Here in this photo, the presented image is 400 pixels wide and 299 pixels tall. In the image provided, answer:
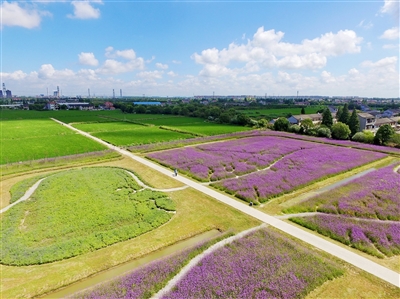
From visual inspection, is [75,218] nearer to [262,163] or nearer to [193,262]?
[193,262]

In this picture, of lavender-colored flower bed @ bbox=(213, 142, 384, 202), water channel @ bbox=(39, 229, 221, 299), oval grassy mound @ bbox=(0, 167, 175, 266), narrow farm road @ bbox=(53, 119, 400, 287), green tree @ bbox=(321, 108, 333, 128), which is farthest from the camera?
green tree @ bbox=(321, 108, 333, 128)

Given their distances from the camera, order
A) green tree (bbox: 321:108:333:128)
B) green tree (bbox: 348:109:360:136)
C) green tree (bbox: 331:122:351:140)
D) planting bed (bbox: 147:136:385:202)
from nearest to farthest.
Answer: planting bed (bbox: 147:136:385:202) < green tree (bbox: 331:122:351:140) < green tree (bbox: 348:109:360:136) < green tree (bbox: 321:108:333:128)

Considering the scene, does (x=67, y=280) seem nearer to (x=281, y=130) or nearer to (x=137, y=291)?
(x=137, y=291)

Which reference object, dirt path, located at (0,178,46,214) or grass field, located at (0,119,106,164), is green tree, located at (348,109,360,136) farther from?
dirt path, located at (0,178,46,214)

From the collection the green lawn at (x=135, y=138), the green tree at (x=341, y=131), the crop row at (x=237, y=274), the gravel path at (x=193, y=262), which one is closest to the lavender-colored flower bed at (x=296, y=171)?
the gravel path at (x=193, y=262)

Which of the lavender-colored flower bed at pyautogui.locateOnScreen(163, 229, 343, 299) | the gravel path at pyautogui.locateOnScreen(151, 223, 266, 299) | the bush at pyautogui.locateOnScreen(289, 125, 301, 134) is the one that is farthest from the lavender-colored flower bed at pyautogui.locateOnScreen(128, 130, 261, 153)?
the lavender-colored flower bed at pyautogui.locateOnScreen(163, 229, 343, 299)

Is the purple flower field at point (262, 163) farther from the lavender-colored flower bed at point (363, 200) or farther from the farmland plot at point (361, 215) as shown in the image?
the farmland plot at point (361, 215)
